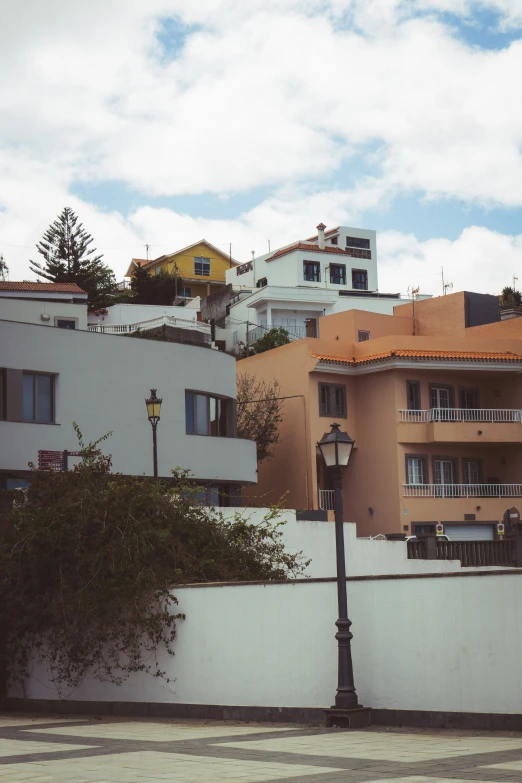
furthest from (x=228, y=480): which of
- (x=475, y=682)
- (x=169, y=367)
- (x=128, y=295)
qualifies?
(x=128, y=295)

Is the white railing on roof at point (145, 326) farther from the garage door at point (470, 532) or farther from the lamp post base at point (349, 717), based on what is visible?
the lamp post base at point (349, 717)

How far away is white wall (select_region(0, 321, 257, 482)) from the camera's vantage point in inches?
1207

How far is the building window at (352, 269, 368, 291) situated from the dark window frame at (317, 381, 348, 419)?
3826 cm

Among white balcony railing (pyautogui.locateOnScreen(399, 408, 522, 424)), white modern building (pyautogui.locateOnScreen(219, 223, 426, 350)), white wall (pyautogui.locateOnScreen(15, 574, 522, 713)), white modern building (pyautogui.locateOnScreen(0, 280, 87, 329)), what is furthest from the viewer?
white modern building (pyautogui.locateOnScreen(219, 223, 426, 350))

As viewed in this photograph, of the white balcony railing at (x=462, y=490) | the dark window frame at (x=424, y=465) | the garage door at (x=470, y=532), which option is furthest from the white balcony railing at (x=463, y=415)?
the garage door at (x=470, y=532)

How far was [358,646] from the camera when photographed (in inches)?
605

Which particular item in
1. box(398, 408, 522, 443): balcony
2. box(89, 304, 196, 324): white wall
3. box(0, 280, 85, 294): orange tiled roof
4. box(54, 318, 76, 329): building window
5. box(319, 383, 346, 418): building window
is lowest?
box(398, 408, 522, 443): balcony

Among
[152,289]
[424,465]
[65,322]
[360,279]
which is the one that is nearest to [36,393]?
[65,322]

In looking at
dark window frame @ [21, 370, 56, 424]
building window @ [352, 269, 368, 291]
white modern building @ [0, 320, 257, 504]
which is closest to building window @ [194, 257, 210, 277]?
building window @ [352, 269, 368, 291]

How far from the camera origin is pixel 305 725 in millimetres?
15422

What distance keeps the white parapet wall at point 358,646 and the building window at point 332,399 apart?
27944 millimetres

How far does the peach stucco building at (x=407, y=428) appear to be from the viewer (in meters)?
46.1

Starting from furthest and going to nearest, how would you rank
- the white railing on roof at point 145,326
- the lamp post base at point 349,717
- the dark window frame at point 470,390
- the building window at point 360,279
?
the building window at point 360,279, the white railing on roof at point 145,326, the dark window frame at point 470,390, the lamp post base at point 349,717

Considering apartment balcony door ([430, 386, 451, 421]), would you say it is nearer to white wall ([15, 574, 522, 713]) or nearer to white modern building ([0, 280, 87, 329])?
white modern building ([0, 280, 87, 329])
